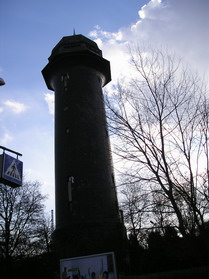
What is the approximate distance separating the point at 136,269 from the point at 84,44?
1888 centimetres

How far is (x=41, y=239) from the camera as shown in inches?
992

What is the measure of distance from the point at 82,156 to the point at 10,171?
1361 cm

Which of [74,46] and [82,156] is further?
[74,46]

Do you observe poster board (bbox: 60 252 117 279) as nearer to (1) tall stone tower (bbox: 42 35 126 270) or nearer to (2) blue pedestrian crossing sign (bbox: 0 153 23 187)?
(2) blue pedestrian crossing sign (bbox: 0 153 23 187)

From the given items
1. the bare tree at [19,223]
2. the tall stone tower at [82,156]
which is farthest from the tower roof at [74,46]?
the bare tree at [19,223]

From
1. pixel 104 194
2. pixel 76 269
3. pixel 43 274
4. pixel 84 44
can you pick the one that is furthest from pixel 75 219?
pixel 84 44

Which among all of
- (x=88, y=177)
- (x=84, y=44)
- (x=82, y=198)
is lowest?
(x=82, y=198)

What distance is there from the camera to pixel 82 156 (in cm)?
2017

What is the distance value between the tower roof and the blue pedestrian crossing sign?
62.9 ft

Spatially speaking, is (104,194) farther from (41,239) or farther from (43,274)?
(41,239)

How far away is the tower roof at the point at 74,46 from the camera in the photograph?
24609mm

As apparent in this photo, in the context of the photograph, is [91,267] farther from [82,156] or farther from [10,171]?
[82,156]

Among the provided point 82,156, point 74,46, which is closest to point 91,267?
point 82,156

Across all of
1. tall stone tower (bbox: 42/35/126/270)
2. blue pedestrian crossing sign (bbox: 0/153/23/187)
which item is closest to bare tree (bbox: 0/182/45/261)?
tall stone tower (bbox: 42/35/126/270)
